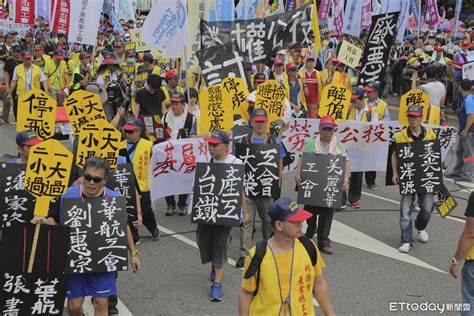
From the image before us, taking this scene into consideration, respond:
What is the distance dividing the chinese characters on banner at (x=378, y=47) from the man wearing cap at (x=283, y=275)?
6.86 m

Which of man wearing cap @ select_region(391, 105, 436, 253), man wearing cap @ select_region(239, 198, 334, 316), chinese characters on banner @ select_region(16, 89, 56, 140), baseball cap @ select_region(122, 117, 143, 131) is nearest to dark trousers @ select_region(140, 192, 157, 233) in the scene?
baseball cap @ select_region(122, 117, 143, 131)

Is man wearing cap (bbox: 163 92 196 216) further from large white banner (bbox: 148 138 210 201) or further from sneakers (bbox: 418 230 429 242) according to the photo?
sneakers (bbox: 418 230 429 242)

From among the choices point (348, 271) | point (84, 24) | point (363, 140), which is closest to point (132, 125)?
point (348, 271)

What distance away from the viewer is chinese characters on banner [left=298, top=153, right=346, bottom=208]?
763 centimetres

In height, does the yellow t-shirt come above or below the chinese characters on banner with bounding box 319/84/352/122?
below

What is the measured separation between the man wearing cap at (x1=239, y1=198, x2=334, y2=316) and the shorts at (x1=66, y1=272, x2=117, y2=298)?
1468mm

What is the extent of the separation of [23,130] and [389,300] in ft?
13.2

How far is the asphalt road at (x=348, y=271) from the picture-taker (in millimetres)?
6375

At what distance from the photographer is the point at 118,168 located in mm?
6602

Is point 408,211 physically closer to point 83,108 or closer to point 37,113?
point 83,108

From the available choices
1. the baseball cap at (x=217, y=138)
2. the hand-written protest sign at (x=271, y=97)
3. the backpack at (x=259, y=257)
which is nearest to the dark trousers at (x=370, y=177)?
the hand-written protest sign at (x=271, y=97)

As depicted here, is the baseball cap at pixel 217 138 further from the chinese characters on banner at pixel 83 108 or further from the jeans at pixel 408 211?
the jeans at pixel 408 211

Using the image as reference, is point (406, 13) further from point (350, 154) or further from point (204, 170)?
point (204, 170)

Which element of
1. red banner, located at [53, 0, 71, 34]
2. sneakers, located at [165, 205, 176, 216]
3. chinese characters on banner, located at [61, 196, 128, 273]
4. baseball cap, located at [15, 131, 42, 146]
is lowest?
sneakers, located at [165, 205, 176, 216]
